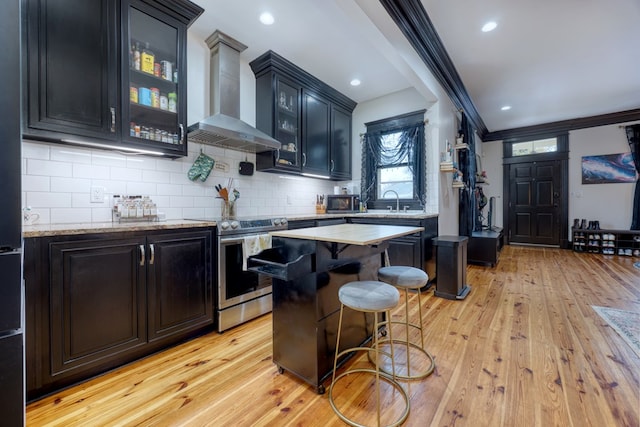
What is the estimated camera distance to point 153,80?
2.20m

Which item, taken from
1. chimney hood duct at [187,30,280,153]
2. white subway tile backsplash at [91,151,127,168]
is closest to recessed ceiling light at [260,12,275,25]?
chimney hood duct at [187,30,280,153]

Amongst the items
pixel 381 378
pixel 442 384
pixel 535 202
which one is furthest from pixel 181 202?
pixel 535 202

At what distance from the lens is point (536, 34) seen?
2863 millimetres

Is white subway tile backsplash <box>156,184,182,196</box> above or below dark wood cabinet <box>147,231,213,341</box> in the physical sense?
above

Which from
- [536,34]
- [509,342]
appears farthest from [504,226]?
[509,342]

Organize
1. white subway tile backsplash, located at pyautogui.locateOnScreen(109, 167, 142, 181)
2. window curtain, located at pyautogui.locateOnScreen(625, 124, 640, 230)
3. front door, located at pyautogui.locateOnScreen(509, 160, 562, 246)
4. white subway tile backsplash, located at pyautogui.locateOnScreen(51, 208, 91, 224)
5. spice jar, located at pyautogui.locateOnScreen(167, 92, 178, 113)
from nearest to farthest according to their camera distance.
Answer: white subway tile backsplash, located at pyautogui.locateOnScreen(51, 208, 91, 224) → white subway tile backsplash, located at pyautogui.locateOnScreen(109, 167, 142, 181) → spice jar, located at pyautogui.locateOnScreen(167, 92, 178, 113) → window curtain, located at pyautogui.locateOnScreen(625, 124, 640, 230) → front door, located at pyautogui.locateOnScreen(509, 160, 562, 246)

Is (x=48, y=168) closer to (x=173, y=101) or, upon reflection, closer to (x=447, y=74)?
(x=173, y=101)

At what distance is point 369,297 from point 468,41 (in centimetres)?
324

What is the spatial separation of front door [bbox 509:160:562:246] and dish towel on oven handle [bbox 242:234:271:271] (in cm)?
711

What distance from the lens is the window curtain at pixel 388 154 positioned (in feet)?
12.8

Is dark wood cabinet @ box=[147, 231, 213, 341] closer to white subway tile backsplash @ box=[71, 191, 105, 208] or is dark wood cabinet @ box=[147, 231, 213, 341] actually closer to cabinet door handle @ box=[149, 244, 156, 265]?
cabinet door handle @ box=[149, 244, 156, 265]

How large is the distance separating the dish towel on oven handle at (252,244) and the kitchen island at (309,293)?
69 cm

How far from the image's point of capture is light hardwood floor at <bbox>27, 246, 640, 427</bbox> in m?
1.34

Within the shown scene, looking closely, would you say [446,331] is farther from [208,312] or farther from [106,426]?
[106,426]
